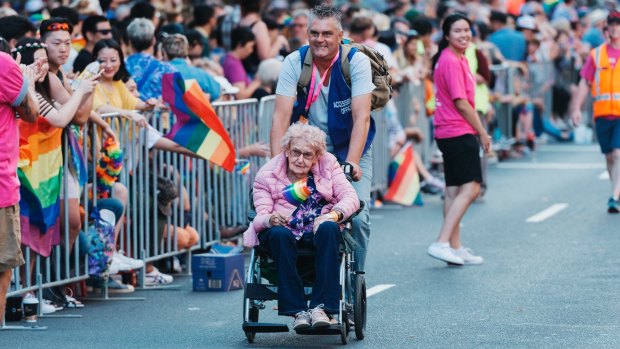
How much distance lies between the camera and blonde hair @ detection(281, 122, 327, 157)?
9.13 metres

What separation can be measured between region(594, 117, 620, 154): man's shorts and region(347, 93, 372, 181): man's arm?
712cm

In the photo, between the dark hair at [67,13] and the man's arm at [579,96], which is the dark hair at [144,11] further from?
the man's arm at [579,96]

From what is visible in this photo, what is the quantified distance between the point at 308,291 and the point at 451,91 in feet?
13.4

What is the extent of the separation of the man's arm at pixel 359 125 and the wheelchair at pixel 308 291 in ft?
1.27

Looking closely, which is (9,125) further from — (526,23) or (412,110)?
(526,23)

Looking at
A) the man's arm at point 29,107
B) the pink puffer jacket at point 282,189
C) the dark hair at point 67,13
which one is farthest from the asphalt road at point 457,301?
the dark hair at point 67,13

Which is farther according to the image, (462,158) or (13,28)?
(462,158)

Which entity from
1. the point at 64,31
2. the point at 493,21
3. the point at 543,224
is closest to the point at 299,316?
the point at 64,31

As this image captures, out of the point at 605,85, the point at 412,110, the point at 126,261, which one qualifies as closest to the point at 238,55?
the point at 412,110

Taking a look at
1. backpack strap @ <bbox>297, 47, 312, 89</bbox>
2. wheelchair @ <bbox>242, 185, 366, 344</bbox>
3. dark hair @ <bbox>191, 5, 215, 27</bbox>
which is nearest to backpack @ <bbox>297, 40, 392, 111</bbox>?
backpack strap @ <bbox>297, 47, 312, 89</bbox>

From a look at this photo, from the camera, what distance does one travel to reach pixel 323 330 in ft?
29.4

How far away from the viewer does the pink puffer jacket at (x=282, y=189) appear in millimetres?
9102

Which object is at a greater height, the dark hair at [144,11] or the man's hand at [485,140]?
the dark hair at [144,11]

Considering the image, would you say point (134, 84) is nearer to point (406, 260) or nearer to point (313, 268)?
point (406, 260)
